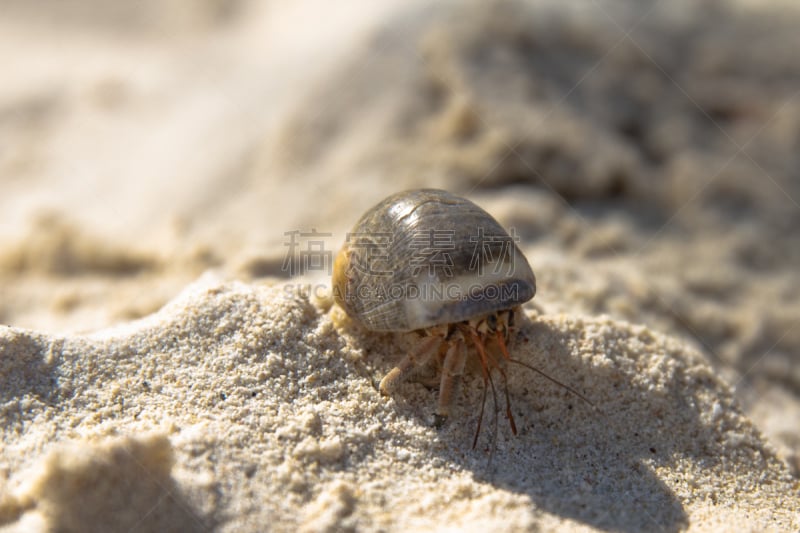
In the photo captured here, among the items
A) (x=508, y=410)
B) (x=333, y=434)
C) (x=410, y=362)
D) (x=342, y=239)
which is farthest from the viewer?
(x=342, y=239)

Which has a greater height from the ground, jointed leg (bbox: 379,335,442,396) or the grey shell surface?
the grey shell surface

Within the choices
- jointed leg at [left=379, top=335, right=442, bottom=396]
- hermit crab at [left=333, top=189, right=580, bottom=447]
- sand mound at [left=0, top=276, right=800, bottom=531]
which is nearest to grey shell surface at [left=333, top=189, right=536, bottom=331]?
hermit crab at [left=333, top=189, right=580, bottom=447]

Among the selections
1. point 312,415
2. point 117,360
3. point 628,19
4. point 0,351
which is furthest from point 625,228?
point 0,351

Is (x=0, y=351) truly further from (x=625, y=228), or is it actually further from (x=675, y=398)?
(x=625, y=228)

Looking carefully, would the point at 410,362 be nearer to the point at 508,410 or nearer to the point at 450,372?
the point at 450,372

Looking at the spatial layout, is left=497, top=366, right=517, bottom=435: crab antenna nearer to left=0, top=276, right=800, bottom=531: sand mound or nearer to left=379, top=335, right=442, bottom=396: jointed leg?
left=0, top=276, right=800, bottom=531: sand mound

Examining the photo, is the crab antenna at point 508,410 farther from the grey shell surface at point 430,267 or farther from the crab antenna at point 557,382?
the grey shell surface at point 430,267

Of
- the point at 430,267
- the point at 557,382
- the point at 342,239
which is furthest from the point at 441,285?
the point at 342,239
